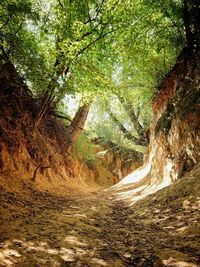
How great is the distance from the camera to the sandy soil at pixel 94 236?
4.07 m

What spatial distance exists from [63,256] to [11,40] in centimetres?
647

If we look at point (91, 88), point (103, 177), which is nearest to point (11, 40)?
point (91, 88)

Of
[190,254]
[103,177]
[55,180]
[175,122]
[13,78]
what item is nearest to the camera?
[190,254]

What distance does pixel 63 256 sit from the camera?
4.20m

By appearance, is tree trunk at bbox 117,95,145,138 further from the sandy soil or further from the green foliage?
the sandy soil

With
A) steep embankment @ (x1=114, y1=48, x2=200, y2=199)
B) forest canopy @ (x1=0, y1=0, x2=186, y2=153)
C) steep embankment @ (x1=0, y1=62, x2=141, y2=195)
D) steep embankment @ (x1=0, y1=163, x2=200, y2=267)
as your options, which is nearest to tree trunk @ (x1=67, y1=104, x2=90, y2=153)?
steep embankment @ (x1=0, y1=62, x2=141, y2=195)

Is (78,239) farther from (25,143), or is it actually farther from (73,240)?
(25,143)

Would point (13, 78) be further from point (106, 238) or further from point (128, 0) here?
point (106, 238)

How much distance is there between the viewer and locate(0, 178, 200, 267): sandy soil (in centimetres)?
407

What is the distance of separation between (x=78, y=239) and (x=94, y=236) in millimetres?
436

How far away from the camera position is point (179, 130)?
421 inches

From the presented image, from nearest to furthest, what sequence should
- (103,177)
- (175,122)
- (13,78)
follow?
(13,78), (175,122), (103,177)

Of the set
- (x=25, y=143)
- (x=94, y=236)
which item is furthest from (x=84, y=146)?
(x=94, y=236)

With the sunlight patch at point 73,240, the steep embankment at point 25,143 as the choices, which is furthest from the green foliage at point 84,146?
the sunlight patch at point 73,240
